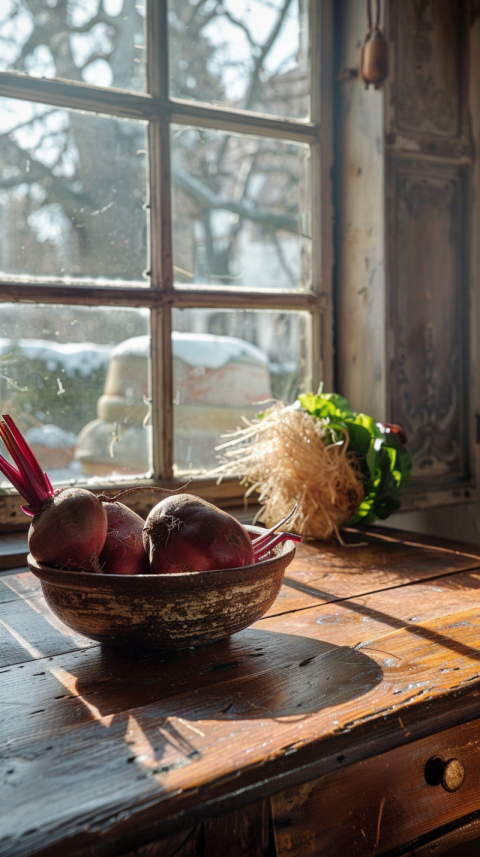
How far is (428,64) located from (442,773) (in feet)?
5.48

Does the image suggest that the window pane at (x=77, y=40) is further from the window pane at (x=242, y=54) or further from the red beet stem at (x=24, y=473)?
the red beet stem at (x=24, y=473)

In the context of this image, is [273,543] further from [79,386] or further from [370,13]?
[370,13]

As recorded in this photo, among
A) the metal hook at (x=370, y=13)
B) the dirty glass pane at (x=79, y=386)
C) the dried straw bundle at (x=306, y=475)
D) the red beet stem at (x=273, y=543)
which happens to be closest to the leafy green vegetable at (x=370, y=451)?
the dried straw bundle at (x=306, y=475)

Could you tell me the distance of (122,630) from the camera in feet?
2.28

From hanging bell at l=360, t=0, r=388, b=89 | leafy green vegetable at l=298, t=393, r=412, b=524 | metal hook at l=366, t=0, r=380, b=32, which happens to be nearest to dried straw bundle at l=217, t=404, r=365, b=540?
leafy green vegetable at l=298, t=393, r=412, b=524

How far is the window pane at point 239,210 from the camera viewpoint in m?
1.61

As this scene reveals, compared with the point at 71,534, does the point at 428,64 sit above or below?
above

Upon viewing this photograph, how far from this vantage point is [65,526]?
2.32 ft

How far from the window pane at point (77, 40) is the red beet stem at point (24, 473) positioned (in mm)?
980

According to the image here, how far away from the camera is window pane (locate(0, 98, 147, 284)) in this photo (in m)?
1.41

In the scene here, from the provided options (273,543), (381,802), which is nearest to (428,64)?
(273,543)

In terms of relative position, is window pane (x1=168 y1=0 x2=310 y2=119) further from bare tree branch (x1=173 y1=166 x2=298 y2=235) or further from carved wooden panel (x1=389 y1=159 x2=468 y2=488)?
carved wooden panel (x1=389 y1=159 x2=468 y2=488)

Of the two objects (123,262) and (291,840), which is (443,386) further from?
(291,840)

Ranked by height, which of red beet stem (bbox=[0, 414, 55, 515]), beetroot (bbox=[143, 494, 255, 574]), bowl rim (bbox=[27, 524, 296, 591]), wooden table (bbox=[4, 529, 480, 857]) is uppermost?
red beet stem (bbox=[0, 414, 55, 515])
